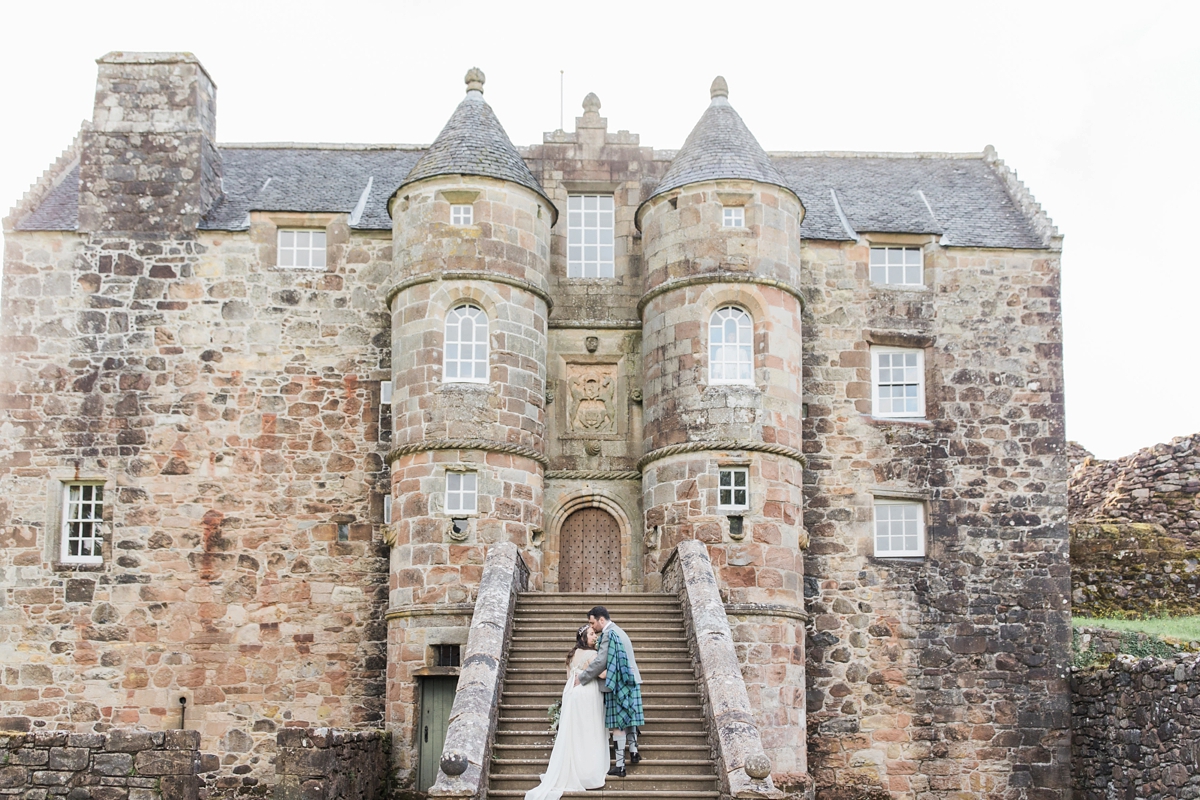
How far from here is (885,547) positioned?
931 inches

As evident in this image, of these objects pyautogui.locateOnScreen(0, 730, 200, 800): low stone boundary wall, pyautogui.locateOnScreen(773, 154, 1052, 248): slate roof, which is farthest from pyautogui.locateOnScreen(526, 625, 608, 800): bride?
pyautogui.locateOnScreen(773, 154, 1052, 248): slate roof

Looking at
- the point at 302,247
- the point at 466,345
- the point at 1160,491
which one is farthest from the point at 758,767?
the point at 1160,491

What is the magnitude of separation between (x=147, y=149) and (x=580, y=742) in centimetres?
1411

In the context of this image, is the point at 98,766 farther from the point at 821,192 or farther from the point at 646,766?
the point at 821,192

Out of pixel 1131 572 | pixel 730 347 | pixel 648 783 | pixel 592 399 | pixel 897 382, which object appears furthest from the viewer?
pixel 1131 572

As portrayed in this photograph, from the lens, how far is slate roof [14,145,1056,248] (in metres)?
24.4

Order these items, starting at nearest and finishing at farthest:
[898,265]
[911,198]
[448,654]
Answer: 1. [448,654]
2. [898,265]
3. [911,198]

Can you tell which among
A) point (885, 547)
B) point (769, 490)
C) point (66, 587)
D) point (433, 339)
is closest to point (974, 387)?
point (885, 547)

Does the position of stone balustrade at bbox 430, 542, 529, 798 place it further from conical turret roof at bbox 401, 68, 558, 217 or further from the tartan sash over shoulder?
conical turret roof at bbox 401, 68, 558, 217

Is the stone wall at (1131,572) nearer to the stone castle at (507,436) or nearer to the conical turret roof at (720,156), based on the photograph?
the stone castle at (507,436)

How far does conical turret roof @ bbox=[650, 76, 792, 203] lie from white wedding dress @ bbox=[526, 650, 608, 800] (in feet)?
31.9

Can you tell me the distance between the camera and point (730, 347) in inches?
879

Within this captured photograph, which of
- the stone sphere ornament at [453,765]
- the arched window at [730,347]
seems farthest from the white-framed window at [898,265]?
the stone sphere ornament at [453,765]

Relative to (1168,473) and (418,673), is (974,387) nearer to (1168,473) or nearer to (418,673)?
(1168,473)
